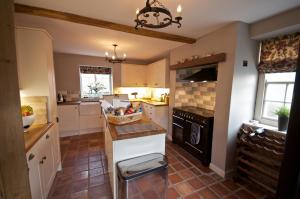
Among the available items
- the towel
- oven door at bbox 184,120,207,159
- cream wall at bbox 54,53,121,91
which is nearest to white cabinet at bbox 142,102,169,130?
oven door at bbox 184,120,207,159

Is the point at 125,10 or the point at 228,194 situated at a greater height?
the point at 125,10

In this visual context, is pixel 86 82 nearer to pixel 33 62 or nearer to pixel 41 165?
pixel 33 62

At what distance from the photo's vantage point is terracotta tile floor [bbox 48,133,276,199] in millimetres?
1844

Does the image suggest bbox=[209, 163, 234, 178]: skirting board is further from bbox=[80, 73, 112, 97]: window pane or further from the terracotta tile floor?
bbox=[80, 73, 112, 97]: window pane

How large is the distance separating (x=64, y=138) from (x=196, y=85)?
12.6 feet

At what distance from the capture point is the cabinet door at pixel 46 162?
1639 mm

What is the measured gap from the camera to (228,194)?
1872 mm

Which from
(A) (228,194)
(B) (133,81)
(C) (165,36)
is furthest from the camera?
(B) (133,81)

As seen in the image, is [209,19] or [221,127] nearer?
[209,19]

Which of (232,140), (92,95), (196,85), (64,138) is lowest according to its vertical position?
(64,138)

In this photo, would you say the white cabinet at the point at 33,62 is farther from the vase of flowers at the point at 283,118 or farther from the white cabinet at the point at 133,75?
the vase of flowers at the point at 283,118

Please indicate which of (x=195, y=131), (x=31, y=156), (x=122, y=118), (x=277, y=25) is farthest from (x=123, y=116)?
(x=277, y=25)

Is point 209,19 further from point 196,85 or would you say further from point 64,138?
point 64,138

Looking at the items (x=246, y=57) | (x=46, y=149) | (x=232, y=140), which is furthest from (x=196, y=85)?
(x=46, y=149)
